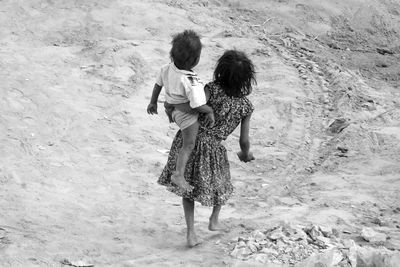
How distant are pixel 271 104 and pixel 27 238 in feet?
13.7

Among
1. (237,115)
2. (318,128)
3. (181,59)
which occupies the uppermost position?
(181,59)

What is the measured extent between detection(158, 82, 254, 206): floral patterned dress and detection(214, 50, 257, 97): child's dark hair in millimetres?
57

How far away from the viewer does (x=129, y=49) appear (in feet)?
27.8

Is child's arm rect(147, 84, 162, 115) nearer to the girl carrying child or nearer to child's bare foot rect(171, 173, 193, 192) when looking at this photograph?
the girl carrying child

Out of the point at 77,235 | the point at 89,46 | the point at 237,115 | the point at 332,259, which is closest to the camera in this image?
the point at 332,259

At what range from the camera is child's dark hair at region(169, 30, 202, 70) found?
13.5 ft

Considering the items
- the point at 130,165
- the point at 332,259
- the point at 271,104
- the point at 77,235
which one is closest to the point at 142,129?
the point at 130,165

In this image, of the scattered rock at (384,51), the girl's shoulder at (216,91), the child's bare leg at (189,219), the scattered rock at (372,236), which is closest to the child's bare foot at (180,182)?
the child's bare leg at (189,219)

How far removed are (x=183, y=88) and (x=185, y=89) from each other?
0.03m

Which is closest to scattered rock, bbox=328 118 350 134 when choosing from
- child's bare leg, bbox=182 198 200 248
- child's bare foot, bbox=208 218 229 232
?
child's bare foot, bbox=208 218 229 232

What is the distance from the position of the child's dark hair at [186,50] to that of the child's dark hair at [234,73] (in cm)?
19

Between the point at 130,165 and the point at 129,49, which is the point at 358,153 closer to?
the point at 130,165

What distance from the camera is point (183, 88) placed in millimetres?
4188

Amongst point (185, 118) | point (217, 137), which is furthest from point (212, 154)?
point (185, 118)
